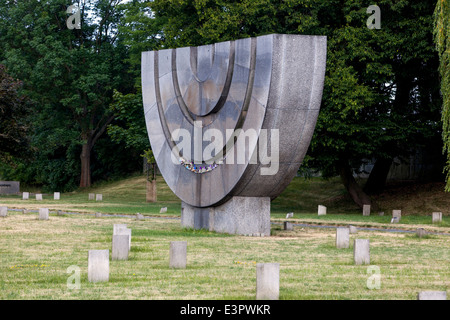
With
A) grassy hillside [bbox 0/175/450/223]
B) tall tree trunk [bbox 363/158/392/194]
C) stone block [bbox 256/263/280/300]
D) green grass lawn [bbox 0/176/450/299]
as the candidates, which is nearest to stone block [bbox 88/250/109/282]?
green grass lawn [bbox 0/176/450/299]

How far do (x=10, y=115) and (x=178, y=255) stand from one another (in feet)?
103

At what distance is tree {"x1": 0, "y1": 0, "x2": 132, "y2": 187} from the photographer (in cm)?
5428

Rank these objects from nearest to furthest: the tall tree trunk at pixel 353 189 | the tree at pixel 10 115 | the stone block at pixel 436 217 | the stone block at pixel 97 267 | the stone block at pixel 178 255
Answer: the stone block at pixel 97 267, the stone block at pixel 178 255, the stone block at pixel 436 217, the tall tree trunk at pixel 353 189, the tree at pixel 10 115

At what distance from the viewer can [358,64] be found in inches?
1437

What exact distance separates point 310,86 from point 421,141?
64.9ft

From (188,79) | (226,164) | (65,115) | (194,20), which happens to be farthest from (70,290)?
(65,115)

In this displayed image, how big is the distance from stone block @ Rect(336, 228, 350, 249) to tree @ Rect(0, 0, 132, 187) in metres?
38.1

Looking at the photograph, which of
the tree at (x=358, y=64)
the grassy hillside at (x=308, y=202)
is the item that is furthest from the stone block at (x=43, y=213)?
the tree at (x=358, y=64)

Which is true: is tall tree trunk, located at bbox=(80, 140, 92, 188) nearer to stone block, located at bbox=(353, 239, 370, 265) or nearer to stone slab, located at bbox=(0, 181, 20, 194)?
stone slab, located at bbox=(0, 181, 20, 194)

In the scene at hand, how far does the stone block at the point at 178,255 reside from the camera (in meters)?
13.9

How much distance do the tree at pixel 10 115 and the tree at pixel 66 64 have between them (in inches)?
380

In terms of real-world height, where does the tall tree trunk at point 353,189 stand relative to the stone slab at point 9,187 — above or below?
above

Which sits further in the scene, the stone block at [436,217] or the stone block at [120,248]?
the stone block at [436,217]

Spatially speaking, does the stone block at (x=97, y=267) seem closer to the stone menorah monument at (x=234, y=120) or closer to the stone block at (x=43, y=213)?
the stone menorah monument at (x=234, y=120)
